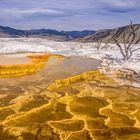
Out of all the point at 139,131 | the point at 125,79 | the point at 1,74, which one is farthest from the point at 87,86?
the point at 139,131

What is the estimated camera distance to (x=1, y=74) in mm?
17250

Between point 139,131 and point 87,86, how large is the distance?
243 inches

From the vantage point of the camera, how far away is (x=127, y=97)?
501 inches

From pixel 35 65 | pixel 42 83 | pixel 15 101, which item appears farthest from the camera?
pixel 35 65

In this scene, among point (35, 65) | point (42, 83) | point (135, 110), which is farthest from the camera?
point (35, 65)

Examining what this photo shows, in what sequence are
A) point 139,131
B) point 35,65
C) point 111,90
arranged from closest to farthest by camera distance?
point 139,131 < point 111,90 < point 35,65

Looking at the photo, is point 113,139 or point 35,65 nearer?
point 113,139

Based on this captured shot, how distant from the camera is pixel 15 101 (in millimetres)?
11766

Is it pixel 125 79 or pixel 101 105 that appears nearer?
pixel 101 105

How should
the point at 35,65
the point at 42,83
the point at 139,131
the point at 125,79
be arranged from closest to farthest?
the point at 139,131 → the point at 42,83 → the point at 125,79 → the point at 35,65

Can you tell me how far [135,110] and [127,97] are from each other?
73.0 inches

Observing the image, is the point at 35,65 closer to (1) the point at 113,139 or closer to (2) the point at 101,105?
(2) the point at 101,105

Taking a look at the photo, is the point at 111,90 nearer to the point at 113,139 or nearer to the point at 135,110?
the point at 135,110

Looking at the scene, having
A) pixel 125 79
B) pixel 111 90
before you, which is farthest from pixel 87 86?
pixel 125 79
